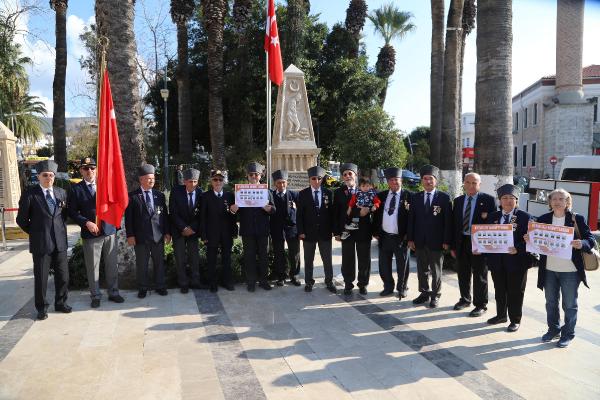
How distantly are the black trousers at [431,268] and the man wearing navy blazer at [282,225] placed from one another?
1.96 m

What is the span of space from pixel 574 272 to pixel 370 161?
17.9 metres

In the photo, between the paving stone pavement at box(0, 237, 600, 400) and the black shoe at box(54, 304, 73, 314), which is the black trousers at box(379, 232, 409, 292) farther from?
the black shoe at box(54, 304, 73, 314)

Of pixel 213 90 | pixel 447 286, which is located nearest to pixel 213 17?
pixel 213 90

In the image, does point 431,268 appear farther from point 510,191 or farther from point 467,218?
point 510,191

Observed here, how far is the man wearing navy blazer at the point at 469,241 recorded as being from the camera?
19.4 ft

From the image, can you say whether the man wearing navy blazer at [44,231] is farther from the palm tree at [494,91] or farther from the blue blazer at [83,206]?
the palm tree at [494,91]

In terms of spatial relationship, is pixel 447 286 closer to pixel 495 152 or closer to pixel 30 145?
pixel 495 152

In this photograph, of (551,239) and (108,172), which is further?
(108,172)

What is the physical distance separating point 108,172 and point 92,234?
2.87 feet

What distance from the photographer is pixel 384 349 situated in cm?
486

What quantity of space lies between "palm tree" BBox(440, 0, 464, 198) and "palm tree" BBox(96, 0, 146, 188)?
34.9ft

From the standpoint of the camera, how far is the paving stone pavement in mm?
4016

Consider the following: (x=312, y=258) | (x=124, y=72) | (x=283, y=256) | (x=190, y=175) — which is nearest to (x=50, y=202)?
(x=190, y=175)

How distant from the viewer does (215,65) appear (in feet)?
60.9
